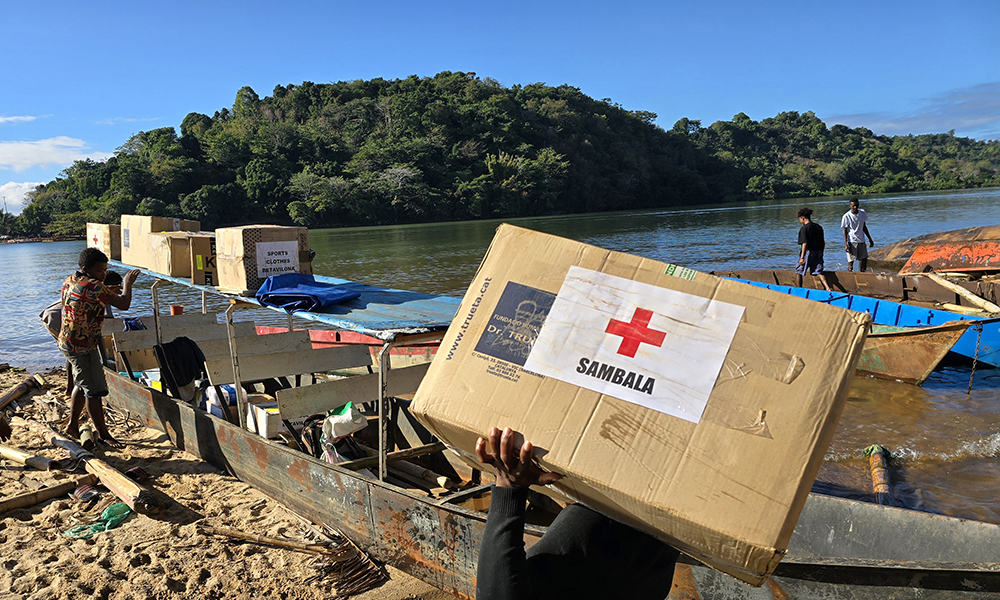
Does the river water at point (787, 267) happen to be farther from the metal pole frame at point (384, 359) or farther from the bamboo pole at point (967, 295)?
the metal pole frame at point (384, 359)

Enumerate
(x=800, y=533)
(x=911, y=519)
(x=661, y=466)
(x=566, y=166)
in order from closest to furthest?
1. (x=661, y=466)
2. (x=911, y=519)
3. (x=800, y=533)
4. (x=566, y=166)

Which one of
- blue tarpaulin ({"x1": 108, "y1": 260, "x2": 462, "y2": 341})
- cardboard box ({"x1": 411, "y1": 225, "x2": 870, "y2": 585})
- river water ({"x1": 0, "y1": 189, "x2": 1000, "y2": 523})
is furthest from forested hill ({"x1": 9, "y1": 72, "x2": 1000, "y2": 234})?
cardboard box ({"x1": 411, "y1": 225, "x2": 870, "y2": 585})

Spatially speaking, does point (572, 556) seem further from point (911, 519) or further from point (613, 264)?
point (911, 519)

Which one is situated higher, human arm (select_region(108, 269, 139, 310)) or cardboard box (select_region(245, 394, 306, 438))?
human arm (select_region(108, 269, 139, 310))

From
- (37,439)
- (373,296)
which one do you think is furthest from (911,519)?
(37,439)

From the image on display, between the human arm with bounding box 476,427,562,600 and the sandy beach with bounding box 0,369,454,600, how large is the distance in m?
2.77

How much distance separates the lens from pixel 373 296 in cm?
573

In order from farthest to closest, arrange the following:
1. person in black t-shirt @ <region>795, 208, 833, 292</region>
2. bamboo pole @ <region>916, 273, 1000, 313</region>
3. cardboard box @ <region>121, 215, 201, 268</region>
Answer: person in black t-shirt @ <region>795, 208, 833, 292</region> → bamboo pole @ <region>916, 273, 1000, 313</region> → cardboard box @ <region>121, 215, 201, 268</region>

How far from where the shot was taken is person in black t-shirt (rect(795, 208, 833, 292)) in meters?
12.3

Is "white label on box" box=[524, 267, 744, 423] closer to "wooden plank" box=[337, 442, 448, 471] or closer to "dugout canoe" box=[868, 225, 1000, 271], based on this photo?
"wooden plank" box=[337, 442, 448, 471]

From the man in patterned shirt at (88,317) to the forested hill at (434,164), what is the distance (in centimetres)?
5542

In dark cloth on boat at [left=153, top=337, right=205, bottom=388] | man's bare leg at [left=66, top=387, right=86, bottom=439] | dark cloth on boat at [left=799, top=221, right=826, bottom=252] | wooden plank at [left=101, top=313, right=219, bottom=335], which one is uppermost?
dark cloth on boat at [left=799, top=221, right=826, bottom=252]

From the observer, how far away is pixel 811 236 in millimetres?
12406

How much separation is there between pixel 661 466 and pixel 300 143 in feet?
258
